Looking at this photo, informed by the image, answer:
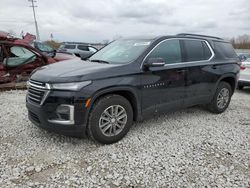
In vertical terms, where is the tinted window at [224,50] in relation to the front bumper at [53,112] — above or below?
above

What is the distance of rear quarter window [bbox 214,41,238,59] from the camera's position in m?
5.08

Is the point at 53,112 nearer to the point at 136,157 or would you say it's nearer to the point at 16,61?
the point at 136,157

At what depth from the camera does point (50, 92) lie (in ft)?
10.2

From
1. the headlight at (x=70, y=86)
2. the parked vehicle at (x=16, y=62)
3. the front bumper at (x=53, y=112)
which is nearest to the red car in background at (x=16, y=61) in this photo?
the parked vehicle at (x=16, y=62)

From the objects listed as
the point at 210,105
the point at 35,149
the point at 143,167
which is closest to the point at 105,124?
the point at 143,167

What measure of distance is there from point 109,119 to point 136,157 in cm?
71

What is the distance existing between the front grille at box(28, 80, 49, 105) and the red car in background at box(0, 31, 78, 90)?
3.94 metres

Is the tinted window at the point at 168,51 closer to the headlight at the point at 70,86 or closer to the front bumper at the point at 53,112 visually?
the headlight at the point at 70,86

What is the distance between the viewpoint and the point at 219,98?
5.23 m

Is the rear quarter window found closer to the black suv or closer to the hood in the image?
the black suv

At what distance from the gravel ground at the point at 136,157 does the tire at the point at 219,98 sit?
2.01ft

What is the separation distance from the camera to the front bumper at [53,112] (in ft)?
10.2

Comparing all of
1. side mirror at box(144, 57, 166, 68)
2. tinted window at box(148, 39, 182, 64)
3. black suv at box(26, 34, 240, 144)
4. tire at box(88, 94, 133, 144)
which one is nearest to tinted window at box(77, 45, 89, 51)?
black suv at box(26, 34, 240, 144)

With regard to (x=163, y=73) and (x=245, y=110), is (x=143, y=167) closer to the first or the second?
(x=163, y=73)
